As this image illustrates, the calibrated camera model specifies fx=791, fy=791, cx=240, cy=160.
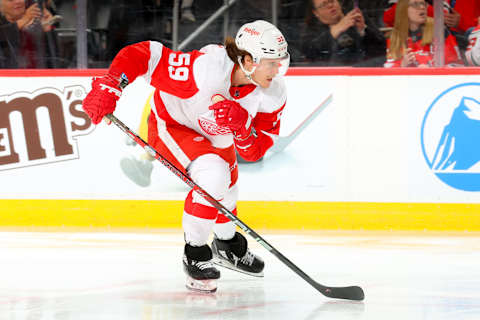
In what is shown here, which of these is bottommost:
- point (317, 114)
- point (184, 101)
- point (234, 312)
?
point (234, 312)

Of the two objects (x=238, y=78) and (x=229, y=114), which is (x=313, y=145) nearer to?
(x=238, y=78)

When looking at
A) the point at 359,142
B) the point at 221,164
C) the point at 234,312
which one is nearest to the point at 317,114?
the point at 359,142

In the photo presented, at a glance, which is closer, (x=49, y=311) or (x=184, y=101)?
(x=49, y=311)

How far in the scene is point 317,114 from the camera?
459cm

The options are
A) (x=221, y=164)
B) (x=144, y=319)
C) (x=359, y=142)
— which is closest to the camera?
(x=144, y=319)

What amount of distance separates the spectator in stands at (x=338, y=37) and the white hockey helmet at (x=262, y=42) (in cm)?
191

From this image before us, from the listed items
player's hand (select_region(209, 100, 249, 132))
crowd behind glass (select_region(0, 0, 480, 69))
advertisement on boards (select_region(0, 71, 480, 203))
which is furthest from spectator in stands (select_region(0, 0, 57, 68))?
player's hand (select_region(209, 100, 249, 132))

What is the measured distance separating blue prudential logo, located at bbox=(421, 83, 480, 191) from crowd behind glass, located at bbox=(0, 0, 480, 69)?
0.26 meters

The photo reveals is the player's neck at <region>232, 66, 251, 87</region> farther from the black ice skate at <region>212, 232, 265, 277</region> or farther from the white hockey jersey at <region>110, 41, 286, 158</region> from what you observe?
the black ice skate at <region>212, 232, 265, 277</region>

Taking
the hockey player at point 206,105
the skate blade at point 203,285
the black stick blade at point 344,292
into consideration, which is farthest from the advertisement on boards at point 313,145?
the black stick blade at point 344,292

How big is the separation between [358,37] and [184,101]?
2.00 metres

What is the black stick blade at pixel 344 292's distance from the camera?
2.76 m

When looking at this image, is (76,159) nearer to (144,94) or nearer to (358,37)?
(144,94)

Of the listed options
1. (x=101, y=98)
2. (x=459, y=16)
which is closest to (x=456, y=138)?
(x=459, y=16)
